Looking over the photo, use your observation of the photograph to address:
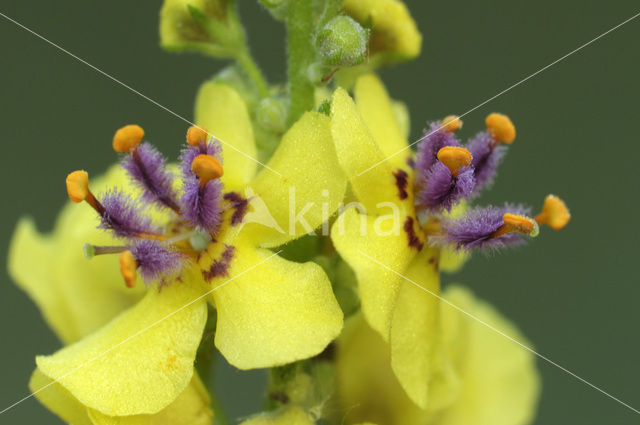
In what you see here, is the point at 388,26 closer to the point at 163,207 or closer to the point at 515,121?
the point at 163,207

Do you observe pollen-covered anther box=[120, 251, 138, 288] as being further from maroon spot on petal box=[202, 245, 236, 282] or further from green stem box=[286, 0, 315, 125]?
green stem box=[286, 0, 315, 125]

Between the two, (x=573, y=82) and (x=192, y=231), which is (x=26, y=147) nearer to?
(x=573, y=82)

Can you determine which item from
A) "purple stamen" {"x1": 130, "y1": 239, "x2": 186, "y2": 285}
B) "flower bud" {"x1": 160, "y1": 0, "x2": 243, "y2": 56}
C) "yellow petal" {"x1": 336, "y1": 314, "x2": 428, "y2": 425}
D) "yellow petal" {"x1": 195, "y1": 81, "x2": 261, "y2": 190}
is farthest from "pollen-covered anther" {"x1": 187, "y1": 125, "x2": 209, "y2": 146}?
"yellow petal" {"x1": 336, "y1": 314, "x2": 428, "y2": 425}

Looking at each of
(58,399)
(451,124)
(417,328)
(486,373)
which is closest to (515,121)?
(486,373)

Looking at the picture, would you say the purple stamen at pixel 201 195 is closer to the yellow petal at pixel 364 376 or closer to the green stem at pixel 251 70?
the green stem at pixel 251 70

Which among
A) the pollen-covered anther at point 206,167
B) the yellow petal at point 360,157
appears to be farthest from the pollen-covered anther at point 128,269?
the yellow petal at point 360,157
